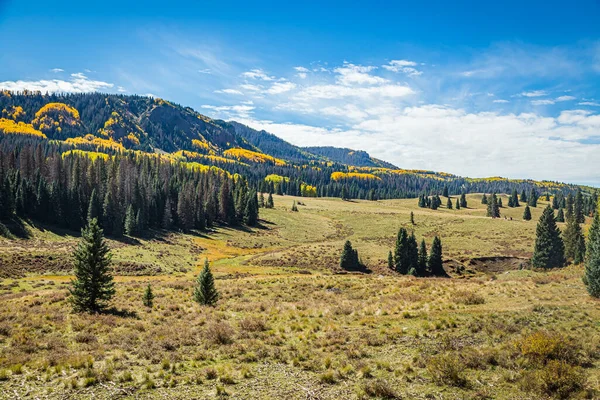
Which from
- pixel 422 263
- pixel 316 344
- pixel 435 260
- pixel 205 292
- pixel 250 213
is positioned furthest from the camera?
pixel 250 213

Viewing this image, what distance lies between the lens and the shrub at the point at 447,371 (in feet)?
35.2

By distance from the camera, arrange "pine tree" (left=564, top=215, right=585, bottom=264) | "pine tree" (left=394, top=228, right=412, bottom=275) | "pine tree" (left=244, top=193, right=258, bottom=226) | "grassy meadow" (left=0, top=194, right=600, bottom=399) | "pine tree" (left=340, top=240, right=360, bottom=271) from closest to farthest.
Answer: "grassy meadow" (left=0, top=194, right=600, bottom=399)
"pine tree" (left=394, top=228, right=412, bottom=275)
"pine tree" (left=340, top=240, right=360, bottom=271)
"pine tree" (left=564, top=215, right=585, bottom=264)
"pine tree" (left=244, top=193, right=258, bottom=226)

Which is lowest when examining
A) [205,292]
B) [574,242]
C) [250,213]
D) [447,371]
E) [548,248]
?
[250,213]

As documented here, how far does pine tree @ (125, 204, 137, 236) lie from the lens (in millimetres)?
80438

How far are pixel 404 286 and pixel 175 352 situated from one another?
21.6 metres

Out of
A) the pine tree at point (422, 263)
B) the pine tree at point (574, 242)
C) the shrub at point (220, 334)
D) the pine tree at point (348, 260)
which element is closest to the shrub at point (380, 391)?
the shrub at point (220, 334)

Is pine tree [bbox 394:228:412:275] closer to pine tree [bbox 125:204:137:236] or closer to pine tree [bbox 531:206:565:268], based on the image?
pine tree [bbox 531:206:565:268]

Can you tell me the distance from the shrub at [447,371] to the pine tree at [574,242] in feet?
222

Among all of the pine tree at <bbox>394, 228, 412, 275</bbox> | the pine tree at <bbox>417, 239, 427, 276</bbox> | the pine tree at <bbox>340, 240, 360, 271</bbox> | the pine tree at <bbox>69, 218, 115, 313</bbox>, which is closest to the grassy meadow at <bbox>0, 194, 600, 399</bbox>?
the pine tree at <bbox>69, 218, 115, 313</bbox>

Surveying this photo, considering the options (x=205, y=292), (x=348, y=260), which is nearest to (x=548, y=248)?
(x=348, y=260)

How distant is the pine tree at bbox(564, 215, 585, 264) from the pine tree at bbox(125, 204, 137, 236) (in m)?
94.6

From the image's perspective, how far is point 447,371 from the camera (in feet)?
36.0

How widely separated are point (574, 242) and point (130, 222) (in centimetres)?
9862

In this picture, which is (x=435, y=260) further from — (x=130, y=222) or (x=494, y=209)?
(x=494, y=209)
